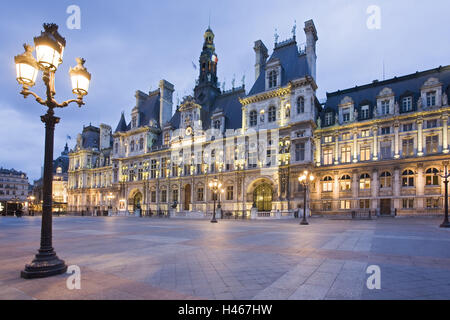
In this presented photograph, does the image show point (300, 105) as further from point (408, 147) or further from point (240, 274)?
point (240, 274)

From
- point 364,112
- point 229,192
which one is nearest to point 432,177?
point 364,112

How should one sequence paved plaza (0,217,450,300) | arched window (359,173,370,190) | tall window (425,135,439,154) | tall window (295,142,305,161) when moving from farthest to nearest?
tall window (295,142,305,161), arched window (359,173,370,190), tall window (425,135,439,154), paved plaza (0,217,450,300)

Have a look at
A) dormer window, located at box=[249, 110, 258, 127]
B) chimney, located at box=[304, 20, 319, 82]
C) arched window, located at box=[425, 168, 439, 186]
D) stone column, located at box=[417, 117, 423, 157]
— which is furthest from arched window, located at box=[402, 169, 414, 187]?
dormer window, located at box=[249, 110, 258, 127]

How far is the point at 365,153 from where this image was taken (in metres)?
34.6

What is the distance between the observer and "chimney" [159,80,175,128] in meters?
54.7

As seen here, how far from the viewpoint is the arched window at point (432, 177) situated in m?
29.4

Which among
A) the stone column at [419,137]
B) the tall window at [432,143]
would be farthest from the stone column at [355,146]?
the tall window at [432,143]

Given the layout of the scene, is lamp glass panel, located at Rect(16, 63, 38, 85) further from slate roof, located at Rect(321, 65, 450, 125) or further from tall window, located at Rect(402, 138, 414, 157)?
slate roof, located at Rect(321, 65, 450, 125)

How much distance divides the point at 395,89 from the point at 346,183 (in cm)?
1427

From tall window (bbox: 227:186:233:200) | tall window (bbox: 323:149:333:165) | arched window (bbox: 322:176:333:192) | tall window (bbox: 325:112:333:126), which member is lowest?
tall window (bbox: 227:186:233:200)

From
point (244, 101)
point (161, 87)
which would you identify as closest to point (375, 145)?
point (244, 101)

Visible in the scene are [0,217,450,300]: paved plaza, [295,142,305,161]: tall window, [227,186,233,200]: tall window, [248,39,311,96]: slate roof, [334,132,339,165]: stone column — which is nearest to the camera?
[0,217,450,300]: paved plaza

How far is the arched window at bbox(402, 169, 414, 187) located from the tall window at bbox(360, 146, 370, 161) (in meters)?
4.42
